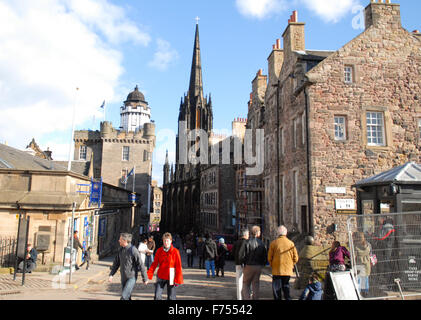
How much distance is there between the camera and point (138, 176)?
49344mm

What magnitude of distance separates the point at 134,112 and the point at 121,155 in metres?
12.8

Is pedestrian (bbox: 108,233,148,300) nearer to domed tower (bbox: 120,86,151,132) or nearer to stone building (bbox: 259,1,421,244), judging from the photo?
stone building (bbox: 259,1,421,244)

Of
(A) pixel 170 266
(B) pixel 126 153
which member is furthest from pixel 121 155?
(A) pixel 170 266

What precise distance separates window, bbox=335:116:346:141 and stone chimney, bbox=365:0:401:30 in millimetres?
4657

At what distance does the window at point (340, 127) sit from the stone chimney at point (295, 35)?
4680 mm

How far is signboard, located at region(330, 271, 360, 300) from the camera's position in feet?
19.3

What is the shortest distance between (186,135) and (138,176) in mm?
26314

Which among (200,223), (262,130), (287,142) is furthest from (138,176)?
(287,142)

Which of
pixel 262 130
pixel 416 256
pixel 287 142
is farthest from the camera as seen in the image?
pixel 262 130

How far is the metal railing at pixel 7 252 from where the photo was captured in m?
11.8

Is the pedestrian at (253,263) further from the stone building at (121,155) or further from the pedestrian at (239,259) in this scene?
the stone building at (121,155)

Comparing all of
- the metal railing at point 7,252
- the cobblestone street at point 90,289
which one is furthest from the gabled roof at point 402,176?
the metal railing at point 7,252
